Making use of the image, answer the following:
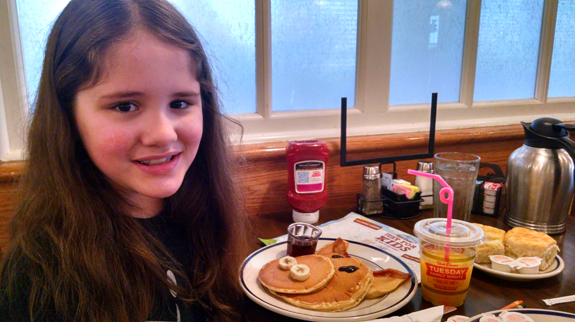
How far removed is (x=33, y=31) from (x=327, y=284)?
107 cm

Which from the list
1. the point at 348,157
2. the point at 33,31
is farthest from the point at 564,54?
the point at 33,31

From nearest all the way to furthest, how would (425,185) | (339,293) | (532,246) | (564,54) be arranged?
(339,293)
(532,246)
(425,185)
(564,54)

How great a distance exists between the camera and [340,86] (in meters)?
1.57

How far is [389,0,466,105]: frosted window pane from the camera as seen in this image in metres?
1.60

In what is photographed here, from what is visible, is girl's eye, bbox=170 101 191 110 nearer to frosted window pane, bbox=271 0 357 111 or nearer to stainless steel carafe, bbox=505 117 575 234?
frosted window pane, bbox=271 0 357 111

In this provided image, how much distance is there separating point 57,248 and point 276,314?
0.40m

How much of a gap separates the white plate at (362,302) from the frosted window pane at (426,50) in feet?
2.76

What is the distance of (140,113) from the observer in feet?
2.29

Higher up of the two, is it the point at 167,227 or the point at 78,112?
the point at 78,112

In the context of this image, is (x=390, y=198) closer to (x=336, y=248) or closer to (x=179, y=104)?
(x=336, y=248)

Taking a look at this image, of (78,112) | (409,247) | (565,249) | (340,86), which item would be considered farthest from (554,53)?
(78,112)

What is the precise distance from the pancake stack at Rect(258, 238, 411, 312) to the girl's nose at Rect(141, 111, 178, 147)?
343mm

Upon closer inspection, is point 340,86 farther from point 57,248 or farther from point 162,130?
point 57,248

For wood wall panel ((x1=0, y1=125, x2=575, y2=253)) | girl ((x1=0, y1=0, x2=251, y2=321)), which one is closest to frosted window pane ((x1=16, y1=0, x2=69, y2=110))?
wood wall panel ((x1=0, y1=125, x2=575, y2=253))
